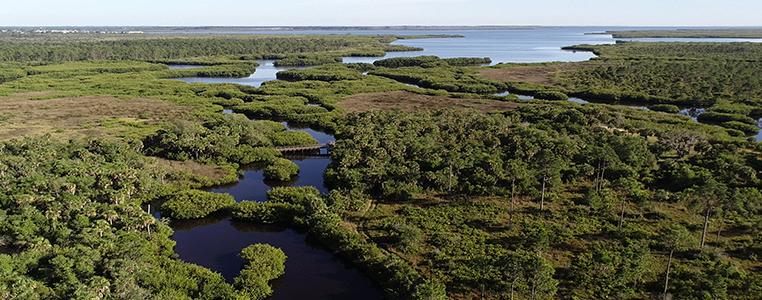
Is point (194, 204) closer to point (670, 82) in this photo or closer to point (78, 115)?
point (78, 115)

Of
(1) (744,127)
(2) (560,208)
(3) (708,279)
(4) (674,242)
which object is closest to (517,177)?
(2) (560,208)

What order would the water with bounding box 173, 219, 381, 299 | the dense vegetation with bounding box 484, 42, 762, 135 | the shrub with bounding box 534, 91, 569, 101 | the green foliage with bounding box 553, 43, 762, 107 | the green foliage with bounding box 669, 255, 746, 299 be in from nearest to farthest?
the green foliage with bounding box 669, 255, 746, 299 < the water with bounding box 173, 219, 381, 299 < the dense vegetation with bounding box 484, 42, 762, 135 < the green foliage with bounding box 553, 43, 762, 107 < the shrub with bounding box 534, 91, 569, 101

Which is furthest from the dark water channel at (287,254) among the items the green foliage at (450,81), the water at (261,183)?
the green foliage at (450,81)

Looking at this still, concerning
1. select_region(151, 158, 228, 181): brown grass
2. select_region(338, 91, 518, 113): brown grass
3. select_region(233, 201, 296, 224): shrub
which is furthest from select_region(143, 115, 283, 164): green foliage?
select_region(338, 91, 518, 113): brown grass

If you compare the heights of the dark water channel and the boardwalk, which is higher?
the boardwalk

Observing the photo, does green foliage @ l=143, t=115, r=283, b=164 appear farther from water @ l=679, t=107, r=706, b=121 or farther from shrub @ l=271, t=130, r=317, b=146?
water @ l=679, t=107, r=706, b=121

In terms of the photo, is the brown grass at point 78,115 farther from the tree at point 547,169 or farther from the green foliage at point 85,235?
the tree at point 547,169
